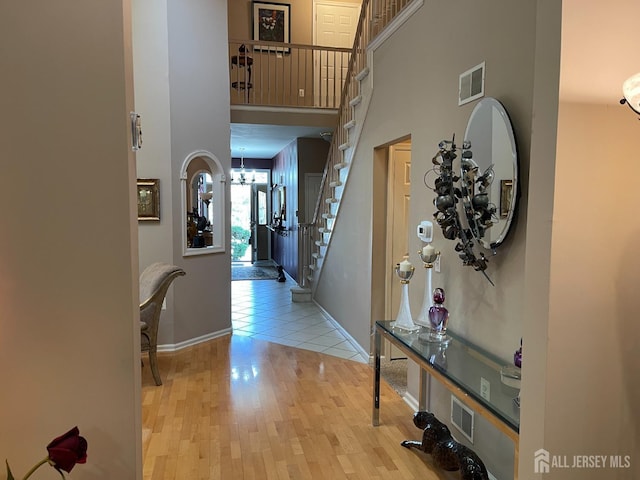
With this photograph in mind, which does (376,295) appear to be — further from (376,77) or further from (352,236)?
(376,77)

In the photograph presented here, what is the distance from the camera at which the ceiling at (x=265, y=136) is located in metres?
6.88

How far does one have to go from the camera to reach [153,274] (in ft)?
13.1

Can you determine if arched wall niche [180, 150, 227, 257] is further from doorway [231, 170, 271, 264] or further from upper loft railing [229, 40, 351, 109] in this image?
doorway [231, 170, 271, 264]

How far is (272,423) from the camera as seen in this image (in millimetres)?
3055

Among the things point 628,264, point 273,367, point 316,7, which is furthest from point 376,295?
point 316,7

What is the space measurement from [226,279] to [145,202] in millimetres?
1306

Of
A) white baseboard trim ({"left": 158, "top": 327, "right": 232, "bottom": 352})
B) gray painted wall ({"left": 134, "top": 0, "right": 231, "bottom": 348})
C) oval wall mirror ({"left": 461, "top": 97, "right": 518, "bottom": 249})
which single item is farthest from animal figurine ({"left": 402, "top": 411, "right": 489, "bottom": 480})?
gray painted wall ({"left": 134, "top": 0, "right": 231, "bottom": 348})

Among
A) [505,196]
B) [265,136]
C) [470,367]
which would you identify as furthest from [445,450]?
[265,136]

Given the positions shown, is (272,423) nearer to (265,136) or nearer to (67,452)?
(67,452)

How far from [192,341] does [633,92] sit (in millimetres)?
4498

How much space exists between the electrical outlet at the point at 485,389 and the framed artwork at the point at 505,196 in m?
0.78

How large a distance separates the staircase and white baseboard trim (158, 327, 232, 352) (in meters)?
1.71

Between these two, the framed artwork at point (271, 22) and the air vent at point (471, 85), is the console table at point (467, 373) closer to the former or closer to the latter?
the air vent at point (471, 85)

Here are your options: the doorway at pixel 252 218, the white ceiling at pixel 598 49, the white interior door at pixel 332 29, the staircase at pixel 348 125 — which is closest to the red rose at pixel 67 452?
the white ceiling at pixel 598 49
